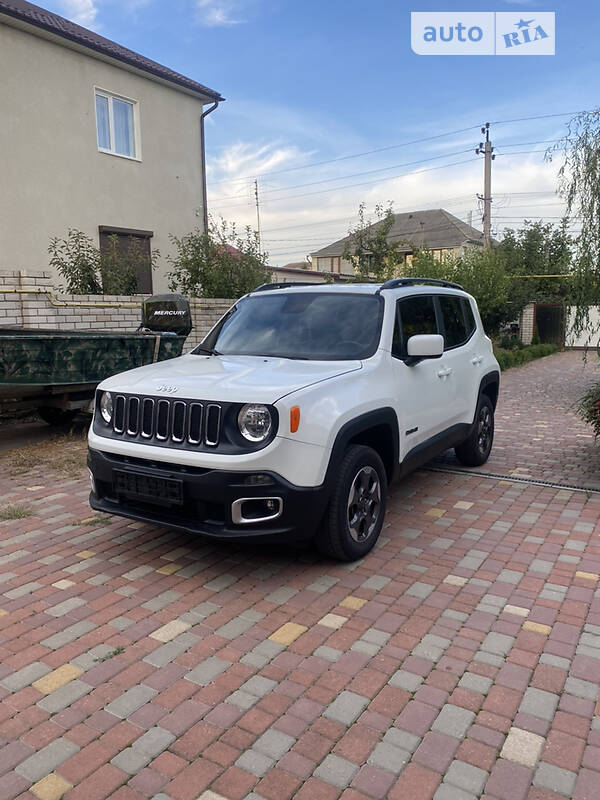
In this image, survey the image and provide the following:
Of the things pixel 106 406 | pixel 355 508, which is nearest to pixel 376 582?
pixel 355 508

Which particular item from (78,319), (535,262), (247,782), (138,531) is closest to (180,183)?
(78,319)

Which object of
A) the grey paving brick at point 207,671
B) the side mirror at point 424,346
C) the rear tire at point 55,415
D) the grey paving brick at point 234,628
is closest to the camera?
the grey paving brick at point 207,671

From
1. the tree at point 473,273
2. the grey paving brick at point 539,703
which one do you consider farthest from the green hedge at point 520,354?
the grey paving brick at point 539,703

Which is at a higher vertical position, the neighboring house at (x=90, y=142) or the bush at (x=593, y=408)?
the neighboring house at (x=90, y=142)

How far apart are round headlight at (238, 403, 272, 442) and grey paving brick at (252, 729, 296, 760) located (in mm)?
1535

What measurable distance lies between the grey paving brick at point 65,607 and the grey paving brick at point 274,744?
5.04 feet

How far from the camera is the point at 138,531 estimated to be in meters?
4.71

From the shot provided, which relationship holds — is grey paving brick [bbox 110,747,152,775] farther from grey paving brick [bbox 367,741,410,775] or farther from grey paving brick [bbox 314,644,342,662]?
grey paving brick [bbox 314,644,342,662]

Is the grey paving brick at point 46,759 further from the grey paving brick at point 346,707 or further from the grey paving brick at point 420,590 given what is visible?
the grey paving brick at point 420,590

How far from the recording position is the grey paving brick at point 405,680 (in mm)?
2803

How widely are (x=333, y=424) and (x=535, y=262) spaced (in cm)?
2882

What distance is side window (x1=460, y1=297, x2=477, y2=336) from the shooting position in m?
6.31

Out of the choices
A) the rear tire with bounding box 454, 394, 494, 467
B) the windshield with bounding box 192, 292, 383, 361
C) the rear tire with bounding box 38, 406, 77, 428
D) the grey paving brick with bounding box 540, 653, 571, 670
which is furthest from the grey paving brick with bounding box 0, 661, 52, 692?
the rear tire with bounding box 38, 406, 77, 428

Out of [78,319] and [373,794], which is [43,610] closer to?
[373,794]
